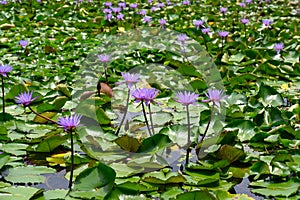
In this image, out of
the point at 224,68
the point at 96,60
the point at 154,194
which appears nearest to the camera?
the point at 154,194

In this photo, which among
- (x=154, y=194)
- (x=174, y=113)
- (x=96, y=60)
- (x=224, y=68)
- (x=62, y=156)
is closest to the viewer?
(x=154, y=194)

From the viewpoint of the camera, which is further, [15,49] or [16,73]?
[15,49]

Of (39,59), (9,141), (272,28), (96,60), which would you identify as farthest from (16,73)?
(272,28)

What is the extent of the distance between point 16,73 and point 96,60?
68cm

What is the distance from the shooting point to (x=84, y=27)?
5.23 metres

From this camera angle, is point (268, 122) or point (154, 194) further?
point (268, 122)

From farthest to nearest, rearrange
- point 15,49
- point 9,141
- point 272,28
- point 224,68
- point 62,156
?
point 272,28
point 15,49
point 224,68
point 9,141
point 62,156

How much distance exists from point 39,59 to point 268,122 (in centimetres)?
214

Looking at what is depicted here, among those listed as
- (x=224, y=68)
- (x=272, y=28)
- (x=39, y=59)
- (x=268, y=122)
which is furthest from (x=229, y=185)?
(x=272, y=28)

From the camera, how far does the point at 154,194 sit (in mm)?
1842

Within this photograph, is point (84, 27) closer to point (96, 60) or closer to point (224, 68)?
point (96, 60)

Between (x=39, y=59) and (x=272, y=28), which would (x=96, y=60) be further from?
(x=272, y=28)

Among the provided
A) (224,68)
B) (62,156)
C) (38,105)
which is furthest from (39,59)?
(62,156)

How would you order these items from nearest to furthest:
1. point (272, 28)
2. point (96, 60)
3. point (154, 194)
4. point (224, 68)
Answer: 1. point (154, 194)
2. point (224, 68)
3. point (96, 60)
4. point (272, 28)
